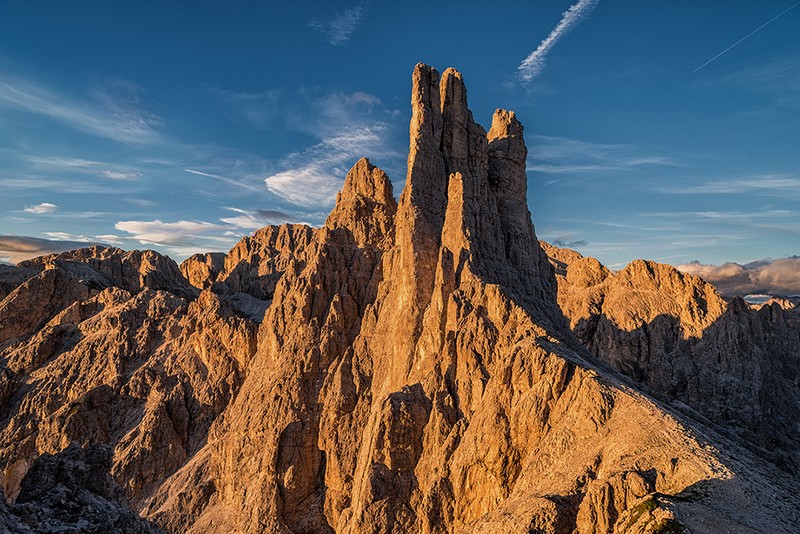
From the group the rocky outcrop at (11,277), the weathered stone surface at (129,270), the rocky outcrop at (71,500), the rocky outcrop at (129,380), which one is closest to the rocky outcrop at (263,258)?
the weathered stone surface at (129,270)

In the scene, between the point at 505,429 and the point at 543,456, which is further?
the point at 505,429

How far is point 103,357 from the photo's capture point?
91.9 metres

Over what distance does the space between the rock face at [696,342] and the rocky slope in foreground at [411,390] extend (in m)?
0.60

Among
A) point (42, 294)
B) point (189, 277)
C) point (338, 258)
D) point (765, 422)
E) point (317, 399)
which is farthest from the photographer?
point (189, 277)

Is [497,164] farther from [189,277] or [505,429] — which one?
[189,277]

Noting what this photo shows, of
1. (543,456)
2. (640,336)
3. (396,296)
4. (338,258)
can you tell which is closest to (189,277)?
(338,258)

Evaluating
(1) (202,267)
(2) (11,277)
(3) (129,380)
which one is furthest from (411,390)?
(1) (202,267)

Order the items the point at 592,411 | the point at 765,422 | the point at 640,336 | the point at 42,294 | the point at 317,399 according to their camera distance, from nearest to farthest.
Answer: the point at 592,411 → the point at 317,399 → the point at 765,422 → the point at 42,294 → the point at 640,336

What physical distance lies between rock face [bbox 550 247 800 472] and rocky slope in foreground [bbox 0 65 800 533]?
1.97 ft

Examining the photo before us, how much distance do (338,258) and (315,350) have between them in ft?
55.7

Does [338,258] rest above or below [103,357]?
above

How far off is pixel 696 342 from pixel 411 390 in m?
82.2

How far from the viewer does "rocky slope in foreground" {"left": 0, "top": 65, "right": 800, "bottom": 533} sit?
36031mm

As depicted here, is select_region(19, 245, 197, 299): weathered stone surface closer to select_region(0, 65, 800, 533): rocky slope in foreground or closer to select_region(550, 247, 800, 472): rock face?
select_region(0, 65, 800, 533): rocky slope in foreground
